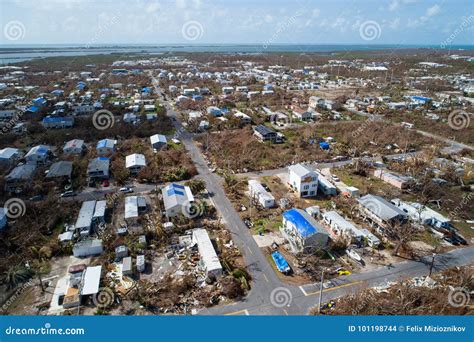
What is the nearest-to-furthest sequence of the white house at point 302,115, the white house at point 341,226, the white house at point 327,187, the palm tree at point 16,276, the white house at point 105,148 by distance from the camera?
the palm tree at point 16,276 < the white house at point 341,226 < the white house at point 327,187 < the white house at point 105,148 < the white house at point 302,115

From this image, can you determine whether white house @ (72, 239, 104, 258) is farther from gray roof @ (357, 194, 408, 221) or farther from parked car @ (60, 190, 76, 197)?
gray roof @ (357, 194, 408, 221)

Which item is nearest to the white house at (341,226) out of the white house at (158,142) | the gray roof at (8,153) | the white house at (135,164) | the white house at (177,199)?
the white house at (177,199)

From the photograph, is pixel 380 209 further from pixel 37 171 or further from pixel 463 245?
pixel 37 171

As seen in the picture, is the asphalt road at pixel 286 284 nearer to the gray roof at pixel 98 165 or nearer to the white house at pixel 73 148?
the gray roof at pixel 98 165

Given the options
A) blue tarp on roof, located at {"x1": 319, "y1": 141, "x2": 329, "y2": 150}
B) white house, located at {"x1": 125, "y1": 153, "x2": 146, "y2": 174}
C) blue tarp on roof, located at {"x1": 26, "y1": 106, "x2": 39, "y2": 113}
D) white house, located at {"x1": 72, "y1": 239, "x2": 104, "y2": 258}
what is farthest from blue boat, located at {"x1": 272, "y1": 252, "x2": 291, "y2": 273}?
blue tarp on roof, located at {"x1": 26, "y1": 106, "x2": 39, "y2": 113}

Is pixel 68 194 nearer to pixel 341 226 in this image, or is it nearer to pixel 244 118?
pixel 341 226

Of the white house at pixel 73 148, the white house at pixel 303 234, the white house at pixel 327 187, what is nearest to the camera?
the white house at pixel 303 234

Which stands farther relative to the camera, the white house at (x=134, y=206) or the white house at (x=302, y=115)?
the white house at (x=302, y=115)

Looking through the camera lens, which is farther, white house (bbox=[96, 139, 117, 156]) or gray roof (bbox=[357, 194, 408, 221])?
white house (bbox=[96, 139, 117, 156])
